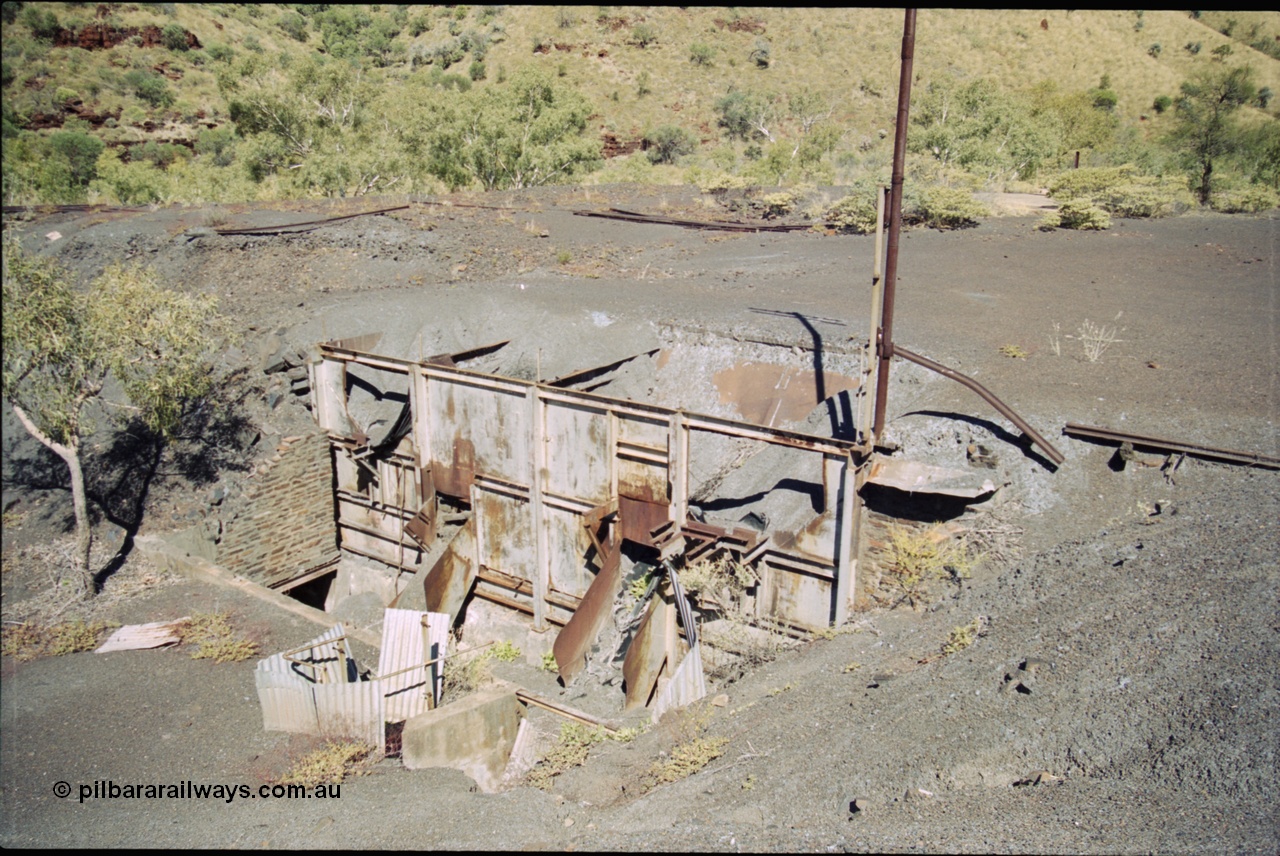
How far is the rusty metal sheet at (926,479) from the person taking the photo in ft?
25.4

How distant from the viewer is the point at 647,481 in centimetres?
937

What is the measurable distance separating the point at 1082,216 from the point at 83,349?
17.8 meters

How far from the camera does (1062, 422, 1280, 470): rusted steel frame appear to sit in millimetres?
7473

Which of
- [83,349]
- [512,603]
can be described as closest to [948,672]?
[512,603]

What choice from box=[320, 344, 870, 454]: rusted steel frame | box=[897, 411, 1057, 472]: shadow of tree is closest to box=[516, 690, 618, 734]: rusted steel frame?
box=[320, 344, 870, 454]: rusted steel frame

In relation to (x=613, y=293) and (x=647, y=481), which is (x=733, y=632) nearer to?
(x=647, y=481)

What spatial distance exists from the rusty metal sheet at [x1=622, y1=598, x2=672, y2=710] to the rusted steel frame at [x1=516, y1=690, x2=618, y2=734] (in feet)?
2.25

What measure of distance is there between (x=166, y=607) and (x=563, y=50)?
45424 mm

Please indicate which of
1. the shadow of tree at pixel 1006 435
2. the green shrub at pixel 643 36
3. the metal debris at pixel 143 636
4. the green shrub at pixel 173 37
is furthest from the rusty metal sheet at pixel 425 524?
the green shrub at pixel 173 37

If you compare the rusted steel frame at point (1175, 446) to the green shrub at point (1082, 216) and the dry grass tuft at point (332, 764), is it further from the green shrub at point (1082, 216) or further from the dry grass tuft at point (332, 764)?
the green shrub at point (1082, 216)

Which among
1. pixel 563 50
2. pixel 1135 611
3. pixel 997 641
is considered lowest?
pixel 997 641

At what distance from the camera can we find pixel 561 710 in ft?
27.5

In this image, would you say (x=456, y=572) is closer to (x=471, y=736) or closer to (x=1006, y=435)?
(x=471, y=736)

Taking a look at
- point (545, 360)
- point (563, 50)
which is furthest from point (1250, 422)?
point (563, 50)
